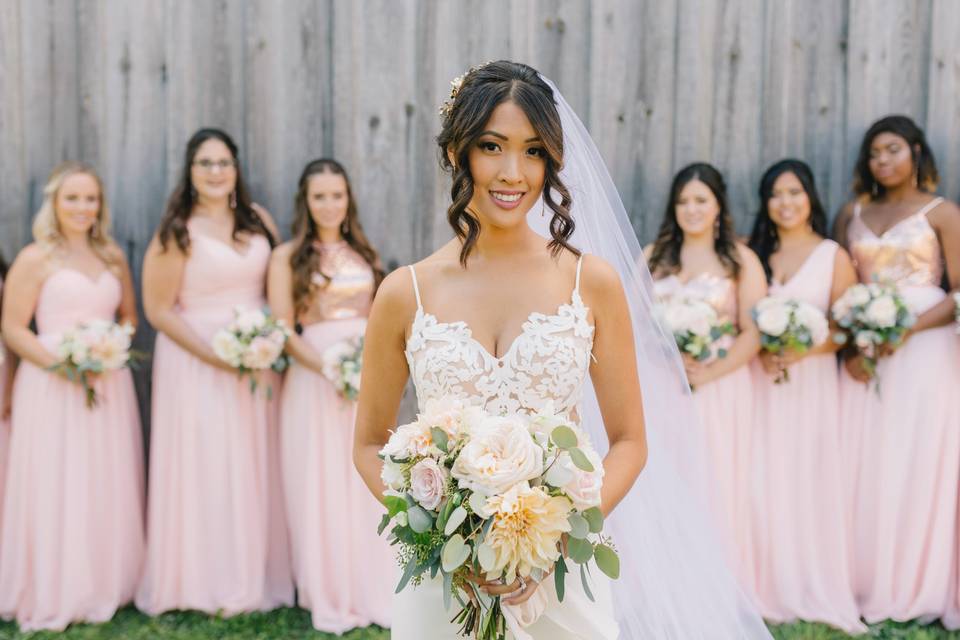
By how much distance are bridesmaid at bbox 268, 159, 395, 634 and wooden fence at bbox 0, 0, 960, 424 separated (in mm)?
482

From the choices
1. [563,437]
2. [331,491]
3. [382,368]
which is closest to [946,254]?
[331,491]

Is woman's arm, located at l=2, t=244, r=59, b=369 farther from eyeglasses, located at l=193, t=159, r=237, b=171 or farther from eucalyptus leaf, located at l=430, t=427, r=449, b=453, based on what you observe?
eucalyptus leaf, located at l=430, t=427, r=449, b=453

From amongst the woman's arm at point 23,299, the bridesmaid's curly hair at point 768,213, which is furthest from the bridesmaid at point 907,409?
the woman's arm at point 23,299

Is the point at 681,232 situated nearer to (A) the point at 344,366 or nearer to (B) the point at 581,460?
(A) the point at 344,366

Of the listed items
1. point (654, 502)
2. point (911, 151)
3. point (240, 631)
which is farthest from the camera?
point (911, 151)

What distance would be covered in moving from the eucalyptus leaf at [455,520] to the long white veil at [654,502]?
1066 millimetres

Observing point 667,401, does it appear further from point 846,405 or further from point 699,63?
point 699,63

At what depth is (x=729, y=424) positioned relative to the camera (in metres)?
5.41

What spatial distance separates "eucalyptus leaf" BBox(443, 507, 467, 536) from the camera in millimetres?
2156

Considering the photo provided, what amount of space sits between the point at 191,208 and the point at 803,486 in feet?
12.5

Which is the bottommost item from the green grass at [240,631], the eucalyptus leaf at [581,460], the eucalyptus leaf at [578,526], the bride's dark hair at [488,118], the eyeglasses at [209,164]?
the green grass at [240,631]

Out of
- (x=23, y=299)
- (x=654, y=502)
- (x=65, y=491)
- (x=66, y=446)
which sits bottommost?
(x=65, y=491)

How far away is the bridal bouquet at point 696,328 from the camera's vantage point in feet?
17.0

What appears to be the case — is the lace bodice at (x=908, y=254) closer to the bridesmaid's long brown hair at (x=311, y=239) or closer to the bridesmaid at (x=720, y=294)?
the bridesmaid at (x=720, y=294)
